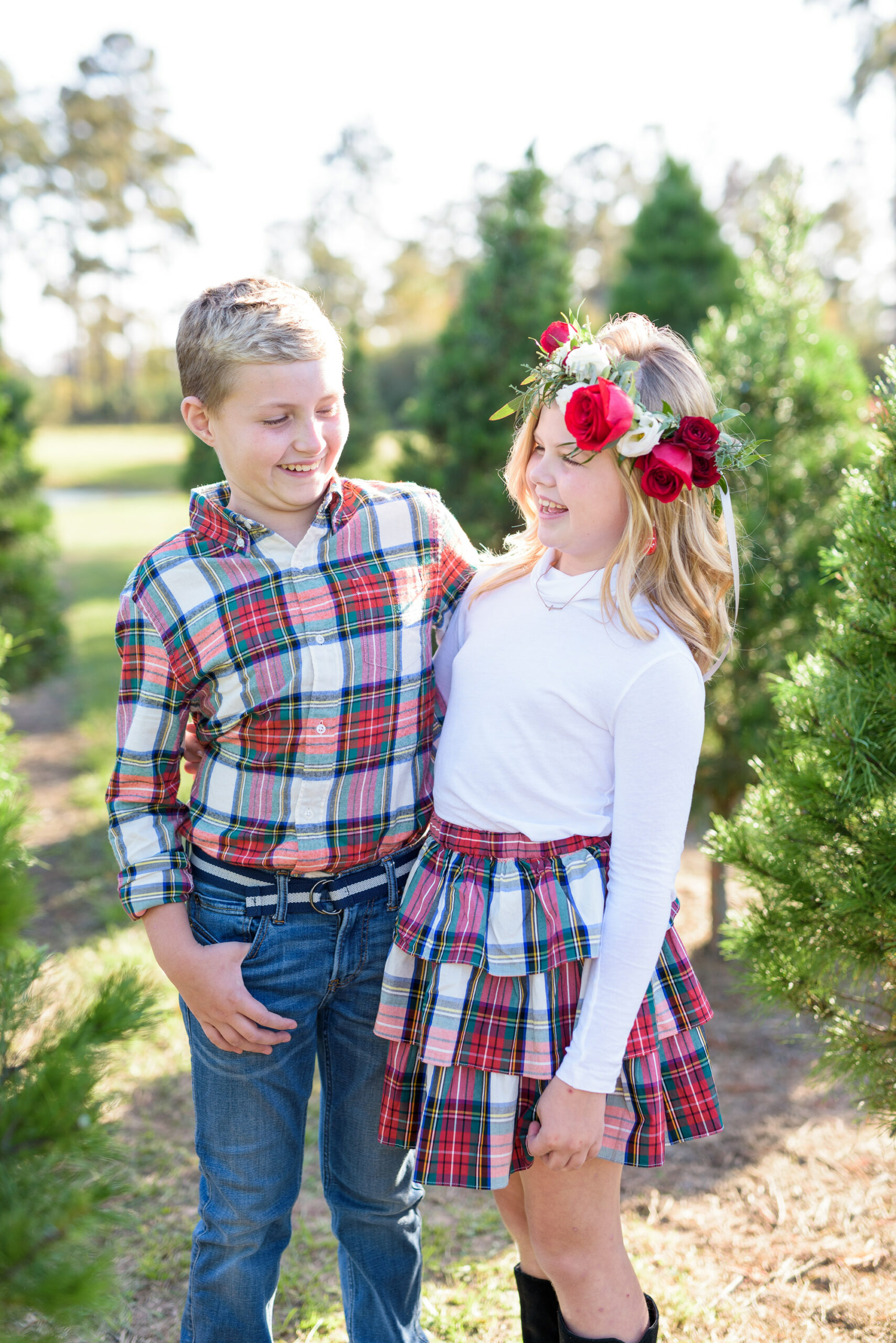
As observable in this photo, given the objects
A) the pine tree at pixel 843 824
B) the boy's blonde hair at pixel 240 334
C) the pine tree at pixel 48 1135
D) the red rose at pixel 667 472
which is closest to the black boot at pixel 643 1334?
the pine tree at pixel 843 824

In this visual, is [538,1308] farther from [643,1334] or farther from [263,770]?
[263,770]

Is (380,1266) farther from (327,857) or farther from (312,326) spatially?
(312,326)

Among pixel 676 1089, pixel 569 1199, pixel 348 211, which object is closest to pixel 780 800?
pixel 676 1089

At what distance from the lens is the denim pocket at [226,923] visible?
169 centimetres

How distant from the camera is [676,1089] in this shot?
1.69 meters

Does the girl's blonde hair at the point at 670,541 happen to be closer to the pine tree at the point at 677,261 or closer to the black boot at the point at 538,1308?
the black boot at the point at 538,1308

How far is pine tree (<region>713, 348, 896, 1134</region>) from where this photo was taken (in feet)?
6.14

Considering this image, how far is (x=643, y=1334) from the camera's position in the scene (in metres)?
1.67

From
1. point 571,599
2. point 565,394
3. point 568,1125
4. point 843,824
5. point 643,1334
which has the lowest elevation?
point 643,1334

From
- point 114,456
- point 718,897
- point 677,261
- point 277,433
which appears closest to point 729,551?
point 277,433

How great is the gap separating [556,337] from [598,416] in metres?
0.36

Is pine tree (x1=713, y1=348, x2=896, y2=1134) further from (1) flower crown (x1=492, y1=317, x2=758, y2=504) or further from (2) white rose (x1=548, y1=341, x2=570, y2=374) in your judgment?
(2) white rose (x1=548, y1=341, x2=570, y2=374)

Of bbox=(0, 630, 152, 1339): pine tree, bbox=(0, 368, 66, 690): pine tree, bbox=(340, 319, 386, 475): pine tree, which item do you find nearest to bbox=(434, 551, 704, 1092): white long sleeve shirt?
bbox=(0, 630, 152, 1339): pine tree

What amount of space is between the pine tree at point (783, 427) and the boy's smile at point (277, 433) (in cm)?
224
